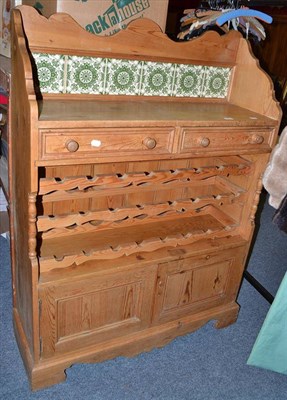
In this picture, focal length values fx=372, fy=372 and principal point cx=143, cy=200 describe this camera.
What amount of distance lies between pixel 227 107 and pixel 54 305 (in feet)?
3.59

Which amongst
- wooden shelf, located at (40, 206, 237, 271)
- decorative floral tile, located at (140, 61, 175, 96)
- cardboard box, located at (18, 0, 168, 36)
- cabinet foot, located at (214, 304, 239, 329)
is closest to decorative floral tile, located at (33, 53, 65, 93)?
cardboard box, located at (18, 0, 168, 36)

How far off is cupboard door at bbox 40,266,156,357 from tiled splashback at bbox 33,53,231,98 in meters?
0.73

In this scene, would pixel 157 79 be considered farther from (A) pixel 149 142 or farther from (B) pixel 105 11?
(A) pixel 149 142

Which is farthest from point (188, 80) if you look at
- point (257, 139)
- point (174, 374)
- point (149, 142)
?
point (174, 374)

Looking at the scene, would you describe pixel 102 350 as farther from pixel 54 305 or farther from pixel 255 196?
pixel 255 196

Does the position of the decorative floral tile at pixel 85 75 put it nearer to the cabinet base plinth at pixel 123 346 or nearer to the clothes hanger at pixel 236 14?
the clothes hanger at pixel 236 14

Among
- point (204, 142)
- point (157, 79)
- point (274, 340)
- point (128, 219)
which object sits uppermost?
point (157, 79)

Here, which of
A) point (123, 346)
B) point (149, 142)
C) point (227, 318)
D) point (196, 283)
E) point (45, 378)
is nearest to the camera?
point (149, 142)

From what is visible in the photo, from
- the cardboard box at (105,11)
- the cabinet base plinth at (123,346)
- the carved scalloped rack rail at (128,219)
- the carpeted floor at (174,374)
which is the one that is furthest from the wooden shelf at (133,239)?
the cardboard box at (105,11)

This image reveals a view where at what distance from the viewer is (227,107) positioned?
1.64 m

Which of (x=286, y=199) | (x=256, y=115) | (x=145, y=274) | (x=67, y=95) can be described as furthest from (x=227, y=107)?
(x=145, y=274)

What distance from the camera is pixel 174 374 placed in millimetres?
1608

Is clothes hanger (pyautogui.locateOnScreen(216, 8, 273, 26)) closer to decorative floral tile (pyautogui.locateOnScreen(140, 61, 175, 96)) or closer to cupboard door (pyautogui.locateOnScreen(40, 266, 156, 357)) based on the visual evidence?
decorative floral tile (pyautogui.locateOnScreen(140, 61, 175, 96))

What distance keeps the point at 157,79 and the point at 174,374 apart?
1265 millimetres
